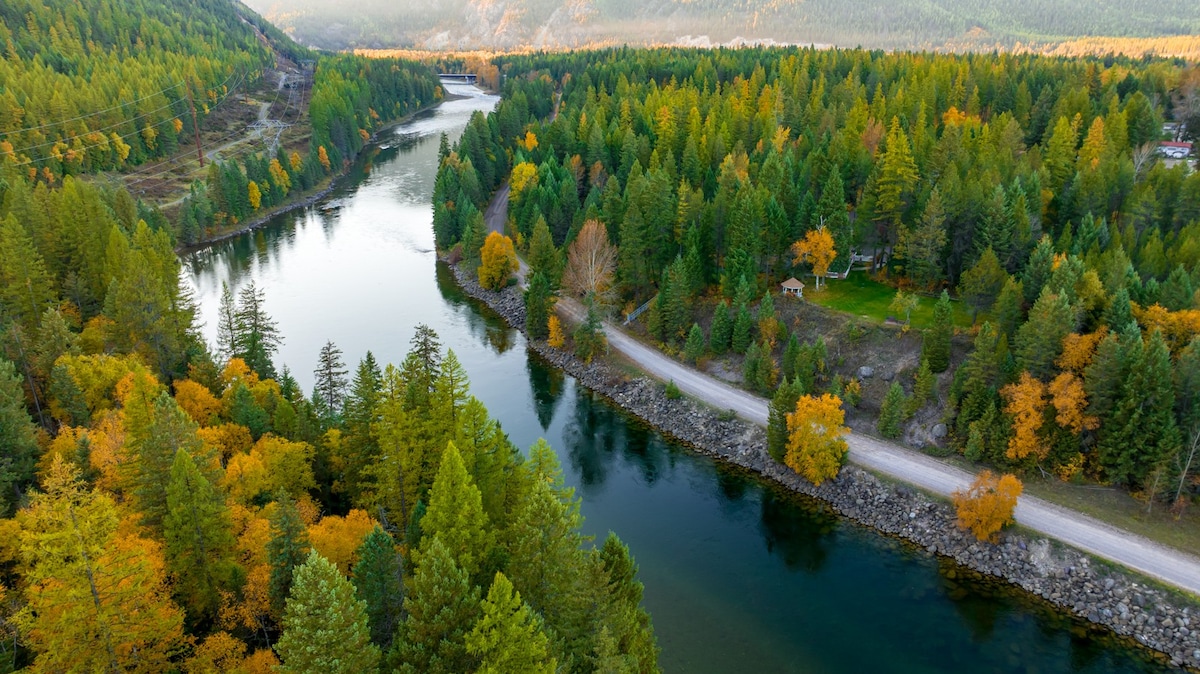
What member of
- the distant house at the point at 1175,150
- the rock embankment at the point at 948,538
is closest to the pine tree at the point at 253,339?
the rock embankment at the point at 948,538

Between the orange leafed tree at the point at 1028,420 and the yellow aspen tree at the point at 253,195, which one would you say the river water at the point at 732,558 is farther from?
the yellow aspen tree at the point at 253,195

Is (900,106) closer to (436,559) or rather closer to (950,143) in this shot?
(950,143)

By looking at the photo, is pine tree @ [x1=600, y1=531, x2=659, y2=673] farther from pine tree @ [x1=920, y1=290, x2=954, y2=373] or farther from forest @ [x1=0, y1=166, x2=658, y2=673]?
pine tree @ [x1=920, y1=290, x2=954, y2=373]

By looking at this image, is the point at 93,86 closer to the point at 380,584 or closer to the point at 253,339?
the point at 253,339

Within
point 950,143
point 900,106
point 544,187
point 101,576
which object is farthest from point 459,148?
point 101,576

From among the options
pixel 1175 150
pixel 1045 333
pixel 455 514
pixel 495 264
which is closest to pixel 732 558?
pixel 455 514

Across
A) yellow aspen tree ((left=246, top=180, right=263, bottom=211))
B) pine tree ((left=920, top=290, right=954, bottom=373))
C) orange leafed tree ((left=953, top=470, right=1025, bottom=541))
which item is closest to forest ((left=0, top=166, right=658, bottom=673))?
orange leafed tree ((left=953, top=470, right=1025, bottom=541))
